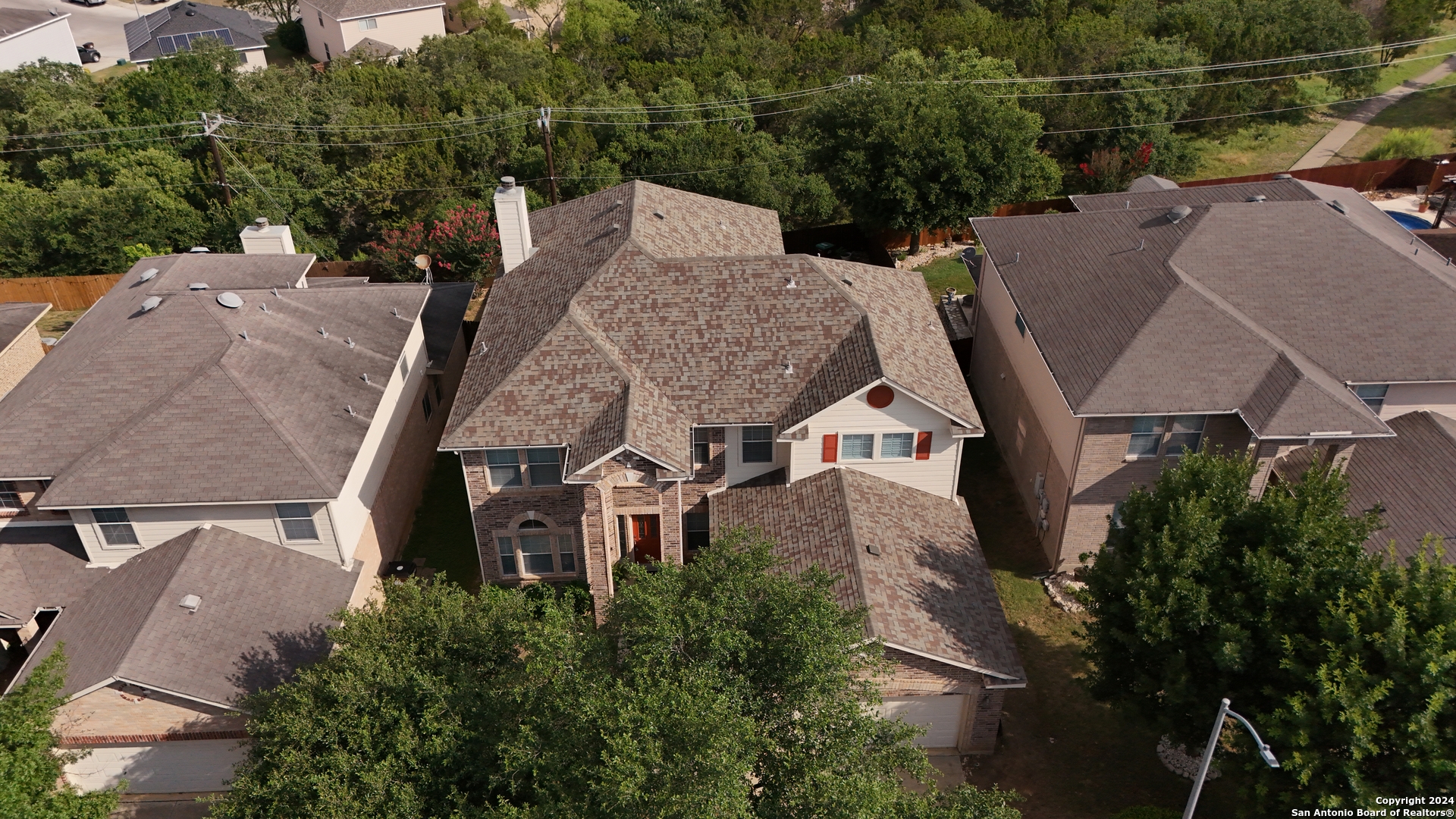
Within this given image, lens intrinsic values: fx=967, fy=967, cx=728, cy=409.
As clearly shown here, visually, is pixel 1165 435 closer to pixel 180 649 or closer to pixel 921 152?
pixel 921 152

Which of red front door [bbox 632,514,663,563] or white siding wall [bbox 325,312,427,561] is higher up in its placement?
white siding wall [bbox 325,312,427,561]

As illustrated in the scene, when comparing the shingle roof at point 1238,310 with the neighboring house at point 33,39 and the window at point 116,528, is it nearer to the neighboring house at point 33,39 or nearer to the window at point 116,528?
the window at point 116,528

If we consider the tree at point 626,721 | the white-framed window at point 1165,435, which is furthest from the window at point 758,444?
the white-framed window at point 1165,435

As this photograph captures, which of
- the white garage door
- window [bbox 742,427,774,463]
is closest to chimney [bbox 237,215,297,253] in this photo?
the white garage door

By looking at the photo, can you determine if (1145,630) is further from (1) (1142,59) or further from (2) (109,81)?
(2) (109,81)

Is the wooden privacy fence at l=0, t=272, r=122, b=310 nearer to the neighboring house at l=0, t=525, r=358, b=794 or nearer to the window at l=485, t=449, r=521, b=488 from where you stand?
the neighboring house at l=0, t=525, r=358, b=794

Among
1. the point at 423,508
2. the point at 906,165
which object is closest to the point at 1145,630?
the point at 423,508

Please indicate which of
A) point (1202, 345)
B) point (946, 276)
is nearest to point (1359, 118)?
point (946, 276)
